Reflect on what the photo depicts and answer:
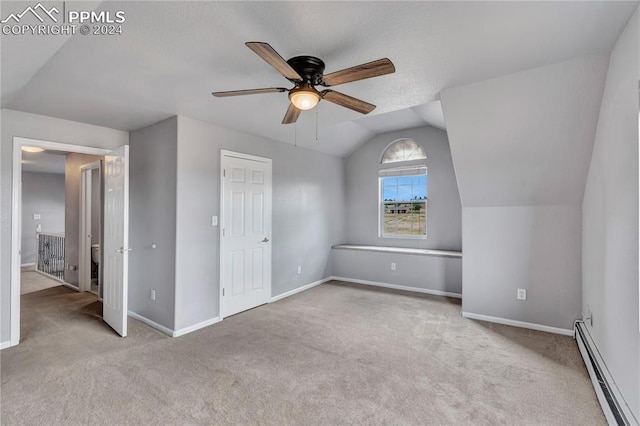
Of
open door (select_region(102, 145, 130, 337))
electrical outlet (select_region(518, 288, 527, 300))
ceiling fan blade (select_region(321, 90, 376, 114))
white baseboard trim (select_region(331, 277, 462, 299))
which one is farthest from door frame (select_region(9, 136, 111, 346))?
electrical outlet (select_region(518, 288, 527, 300))

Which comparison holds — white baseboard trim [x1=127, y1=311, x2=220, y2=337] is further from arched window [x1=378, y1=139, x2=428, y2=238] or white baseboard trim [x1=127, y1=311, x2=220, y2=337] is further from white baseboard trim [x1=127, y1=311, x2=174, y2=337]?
arched window [x1=378, y1=139, x2=428, y2=238]

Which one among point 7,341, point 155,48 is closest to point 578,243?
point 155,48

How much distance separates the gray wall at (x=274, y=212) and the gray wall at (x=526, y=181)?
2.50m

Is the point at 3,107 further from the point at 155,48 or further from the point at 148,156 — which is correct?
the point at 155,48

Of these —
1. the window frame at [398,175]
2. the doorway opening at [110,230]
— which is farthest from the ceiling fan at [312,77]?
the window frame at [398,175]

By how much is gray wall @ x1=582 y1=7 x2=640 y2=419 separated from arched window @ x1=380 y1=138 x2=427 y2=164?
→ 2.95 meters

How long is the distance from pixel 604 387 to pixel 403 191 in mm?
4001

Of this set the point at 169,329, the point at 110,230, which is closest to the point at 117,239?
the point at 110,230

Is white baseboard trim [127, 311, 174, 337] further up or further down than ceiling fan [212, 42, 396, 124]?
further down

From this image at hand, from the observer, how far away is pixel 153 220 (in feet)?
12.0

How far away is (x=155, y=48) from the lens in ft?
6.79

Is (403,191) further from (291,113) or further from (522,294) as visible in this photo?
(291,113)

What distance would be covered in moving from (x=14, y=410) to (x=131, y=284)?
6.54ft

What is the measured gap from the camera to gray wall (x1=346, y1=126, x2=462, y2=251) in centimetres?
522
